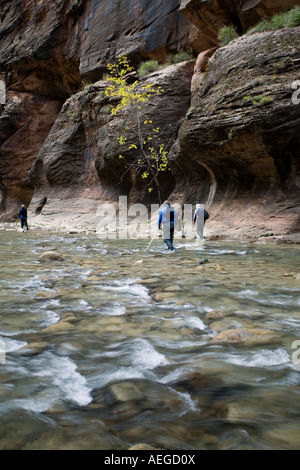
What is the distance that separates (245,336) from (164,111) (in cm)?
2000

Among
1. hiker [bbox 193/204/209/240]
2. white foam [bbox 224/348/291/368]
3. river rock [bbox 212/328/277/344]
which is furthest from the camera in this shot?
hiker [bbox 193/204/209/240]

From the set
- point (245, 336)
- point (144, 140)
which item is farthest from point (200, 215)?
point (245, 336)

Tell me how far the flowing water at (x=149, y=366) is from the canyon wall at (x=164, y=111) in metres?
8.71

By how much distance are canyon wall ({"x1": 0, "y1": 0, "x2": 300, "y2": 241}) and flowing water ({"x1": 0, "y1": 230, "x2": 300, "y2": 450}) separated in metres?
8.71

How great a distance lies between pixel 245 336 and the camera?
3041 mm

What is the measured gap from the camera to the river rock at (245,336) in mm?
2956

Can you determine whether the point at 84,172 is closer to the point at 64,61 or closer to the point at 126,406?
the point at 64,61

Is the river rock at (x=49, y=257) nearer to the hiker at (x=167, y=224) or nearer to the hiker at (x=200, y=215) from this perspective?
the hiker at (x=167, y=224)

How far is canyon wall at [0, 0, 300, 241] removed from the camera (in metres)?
13.2

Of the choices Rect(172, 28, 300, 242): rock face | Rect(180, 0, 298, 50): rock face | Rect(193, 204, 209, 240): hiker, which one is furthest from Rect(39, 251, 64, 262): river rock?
Rect(180, 0, 298, 50): rock face

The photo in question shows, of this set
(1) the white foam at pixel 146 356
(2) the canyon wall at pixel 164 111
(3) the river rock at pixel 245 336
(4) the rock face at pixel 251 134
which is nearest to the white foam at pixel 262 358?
(3) the river rock at pixel 245 336

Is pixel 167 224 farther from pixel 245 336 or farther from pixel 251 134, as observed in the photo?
pixel 245 336

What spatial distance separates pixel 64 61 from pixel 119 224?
19.5 metres

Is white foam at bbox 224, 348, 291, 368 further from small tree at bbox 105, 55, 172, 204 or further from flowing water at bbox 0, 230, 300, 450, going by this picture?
small tree at bbox 105, 55, 172, 204
